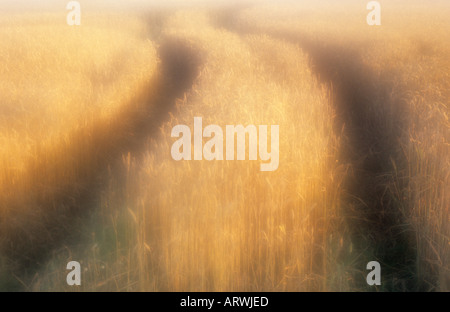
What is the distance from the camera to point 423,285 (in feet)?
9.73

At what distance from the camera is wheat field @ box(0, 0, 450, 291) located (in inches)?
119

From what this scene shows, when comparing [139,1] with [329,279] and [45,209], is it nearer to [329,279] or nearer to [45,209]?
[45,209]

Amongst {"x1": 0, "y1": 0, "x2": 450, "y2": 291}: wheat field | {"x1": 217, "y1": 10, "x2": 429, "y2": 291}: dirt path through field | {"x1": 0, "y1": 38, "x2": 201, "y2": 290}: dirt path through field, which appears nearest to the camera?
{"x1": 0, "y1": 0, "x2": 450, "y2": 291}: wheat field

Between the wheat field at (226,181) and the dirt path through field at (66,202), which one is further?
the dirt path through field at (66,202)

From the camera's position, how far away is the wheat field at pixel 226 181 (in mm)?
3033

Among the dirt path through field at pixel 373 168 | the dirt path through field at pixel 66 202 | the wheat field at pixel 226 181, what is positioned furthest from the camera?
the dirt path through field at pixel 66 202

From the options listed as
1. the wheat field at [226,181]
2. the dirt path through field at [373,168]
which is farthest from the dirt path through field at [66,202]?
the dirt path through field at [373,168]

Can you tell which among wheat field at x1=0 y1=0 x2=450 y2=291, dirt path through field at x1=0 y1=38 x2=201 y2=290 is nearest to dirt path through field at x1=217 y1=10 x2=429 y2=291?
wheat field at x1=0 y1=0 x2=450 y2=291

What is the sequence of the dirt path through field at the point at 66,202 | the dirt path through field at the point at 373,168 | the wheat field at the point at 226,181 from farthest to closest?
the dirt path through field at the point at 66,202
the dirt path through field at the point at 373,168
the wheat field at the point at 226,181

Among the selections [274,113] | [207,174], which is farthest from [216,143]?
[274,113]

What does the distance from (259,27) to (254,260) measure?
13742 mm

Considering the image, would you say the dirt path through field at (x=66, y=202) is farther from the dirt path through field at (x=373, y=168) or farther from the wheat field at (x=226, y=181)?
the dirt path through field at (x=373, y=168)

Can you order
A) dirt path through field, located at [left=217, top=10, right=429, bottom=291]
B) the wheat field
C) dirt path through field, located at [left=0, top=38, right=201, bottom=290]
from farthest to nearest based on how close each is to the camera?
dirt path through field, located at [left=0, top=38, right=201, bottom=290], dirt path through field, located at [left=217, top=10, right=429, bottom=291], the wheat field

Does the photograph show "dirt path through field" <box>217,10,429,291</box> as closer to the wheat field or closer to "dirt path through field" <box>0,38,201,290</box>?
the wheat field
